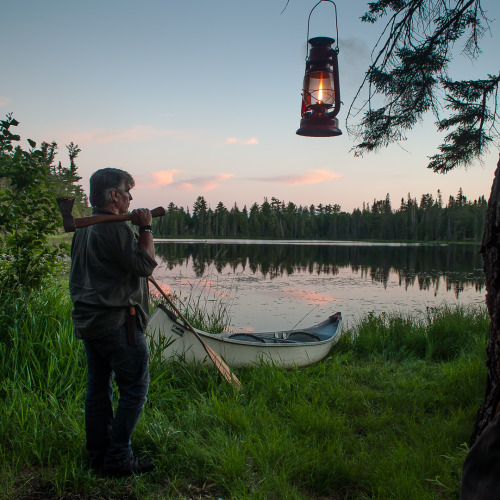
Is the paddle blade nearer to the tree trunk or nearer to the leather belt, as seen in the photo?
the leather belt

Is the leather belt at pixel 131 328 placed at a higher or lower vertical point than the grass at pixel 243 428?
higher

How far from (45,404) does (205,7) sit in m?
5.32

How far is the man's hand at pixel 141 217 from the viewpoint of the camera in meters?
2.54

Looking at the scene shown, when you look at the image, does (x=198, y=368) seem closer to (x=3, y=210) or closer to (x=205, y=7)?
(x=3, y=210)

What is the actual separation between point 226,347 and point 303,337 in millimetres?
2109

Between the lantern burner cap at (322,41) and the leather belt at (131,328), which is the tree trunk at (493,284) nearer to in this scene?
the lantern burner cap at (322,41)

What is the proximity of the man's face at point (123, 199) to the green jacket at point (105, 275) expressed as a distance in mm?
105

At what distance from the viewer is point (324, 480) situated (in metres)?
2.68

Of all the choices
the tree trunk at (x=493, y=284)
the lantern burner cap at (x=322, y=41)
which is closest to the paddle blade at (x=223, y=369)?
the tree trunk at (x=493, y=284)

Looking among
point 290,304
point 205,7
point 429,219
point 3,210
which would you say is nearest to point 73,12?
point 205,7

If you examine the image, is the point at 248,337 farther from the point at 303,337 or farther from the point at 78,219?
the point at 78,219

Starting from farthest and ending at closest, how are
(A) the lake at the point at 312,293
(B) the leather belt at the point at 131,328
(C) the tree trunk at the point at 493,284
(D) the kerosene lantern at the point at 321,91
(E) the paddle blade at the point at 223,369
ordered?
(A) the lake at the point at 312,293, (E) the paddle blade at the point at 223,369, (D) the kerosene lantern at the point at 321,91, (B) the leather belt at the point at 131,328, (C) the tree trunk at the point at 493,284

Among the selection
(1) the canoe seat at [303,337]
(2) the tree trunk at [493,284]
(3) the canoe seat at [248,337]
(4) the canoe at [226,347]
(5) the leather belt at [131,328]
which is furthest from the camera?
(1) the canoe seat at [303,337]

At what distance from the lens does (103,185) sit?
2541mm
